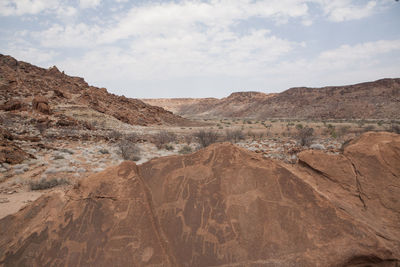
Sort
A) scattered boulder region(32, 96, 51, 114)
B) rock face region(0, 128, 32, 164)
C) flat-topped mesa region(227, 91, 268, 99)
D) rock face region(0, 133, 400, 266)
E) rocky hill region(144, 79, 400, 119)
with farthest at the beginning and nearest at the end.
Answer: flat-topped mesa region(227, 91, 268, 99) → rocky hill region(144, 79, 400, 119) → scattered boulder region(32, 96, 51, 114) → rock face region(0, 128, 32, 164) → rock face region(0, 133, 400, 266)

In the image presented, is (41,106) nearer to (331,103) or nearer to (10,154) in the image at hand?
(10,154)

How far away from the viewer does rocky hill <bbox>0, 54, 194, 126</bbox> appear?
2321 centimetres

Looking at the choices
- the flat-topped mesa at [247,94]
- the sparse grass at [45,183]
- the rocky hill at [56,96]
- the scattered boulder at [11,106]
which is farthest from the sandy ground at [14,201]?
the flat-topped mesa at [247,94]

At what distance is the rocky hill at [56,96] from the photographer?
76.1 ft

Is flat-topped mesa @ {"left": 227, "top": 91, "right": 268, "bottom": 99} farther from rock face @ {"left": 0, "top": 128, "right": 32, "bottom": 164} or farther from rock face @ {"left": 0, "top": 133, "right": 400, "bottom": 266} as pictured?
rock face @ {"left": 0, "top": 133, "right": 400, "bottom": 266}

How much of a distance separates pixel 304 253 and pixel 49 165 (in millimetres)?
8767

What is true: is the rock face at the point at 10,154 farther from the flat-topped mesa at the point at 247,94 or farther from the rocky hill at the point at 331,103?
the flat-topped mesa at the point at 247,94

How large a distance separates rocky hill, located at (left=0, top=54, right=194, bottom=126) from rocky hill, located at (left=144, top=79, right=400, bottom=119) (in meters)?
30.3

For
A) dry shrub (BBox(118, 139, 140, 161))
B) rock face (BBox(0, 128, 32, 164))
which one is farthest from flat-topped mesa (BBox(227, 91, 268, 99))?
rock face (BBox(0, 128, 32, 164))

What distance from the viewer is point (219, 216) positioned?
262 cm

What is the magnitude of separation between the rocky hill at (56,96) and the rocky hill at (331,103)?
99.3ft

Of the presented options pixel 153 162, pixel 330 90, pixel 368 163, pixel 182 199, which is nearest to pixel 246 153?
pixel 182 199

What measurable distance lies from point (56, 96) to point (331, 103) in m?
49.4

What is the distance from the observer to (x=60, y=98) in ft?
91.2
